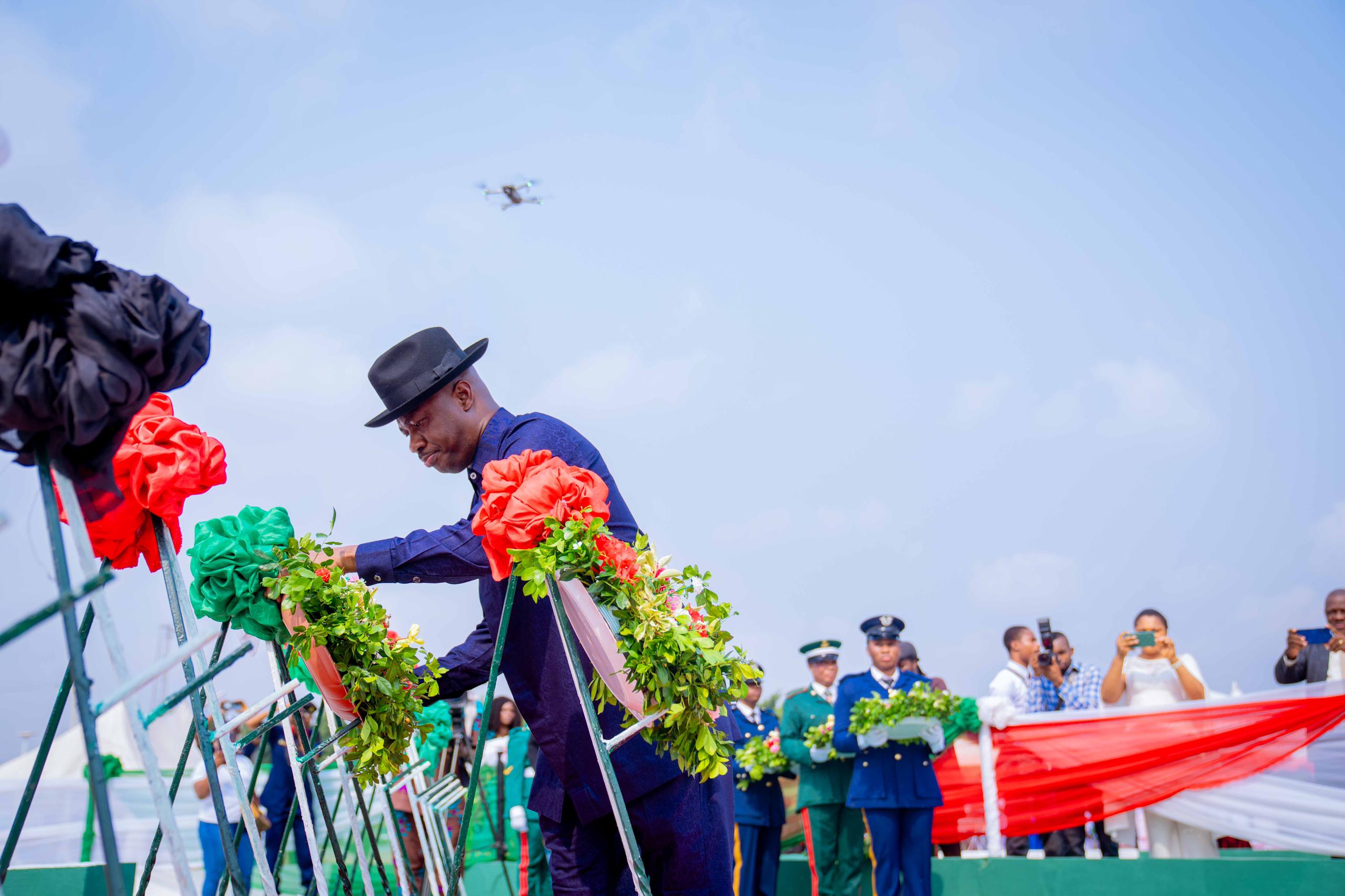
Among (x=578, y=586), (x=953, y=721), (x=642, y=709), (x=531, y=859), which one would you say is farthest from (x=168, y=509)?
(x=531, y=859)

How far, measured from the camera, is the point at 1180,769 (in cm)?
662

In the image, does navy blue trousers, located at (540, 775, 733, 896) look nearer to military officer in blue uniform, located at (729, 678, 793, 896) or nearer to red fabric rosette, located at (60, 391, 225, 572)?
red fabric rosette, located at (60, 391, 225, 572)

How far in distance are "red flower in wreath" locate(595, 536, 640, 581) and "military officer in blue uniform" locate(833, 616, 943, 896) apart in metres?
4.67

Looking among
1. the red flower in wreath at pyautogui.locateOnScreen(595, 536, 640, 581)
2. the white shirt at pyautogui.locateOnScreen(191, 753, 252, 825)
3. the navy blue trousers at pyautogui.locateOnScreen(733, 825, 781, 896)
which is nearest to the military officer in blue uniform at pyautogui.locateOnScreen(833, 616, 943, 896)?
the navy blue trousers at pyautogui.locateOnScreen(733, 825, 781, 896)

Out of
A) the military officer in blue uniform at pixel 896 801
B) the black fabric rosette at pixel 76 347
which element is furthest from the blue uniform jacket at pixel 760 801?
the black fabric rosette at pixel 76 347

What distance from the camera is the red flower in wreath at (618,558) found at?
2.89 metres

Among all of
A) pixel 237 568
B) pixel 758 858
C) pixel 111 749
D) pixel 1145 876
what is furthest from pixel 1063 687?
pixel 111 749

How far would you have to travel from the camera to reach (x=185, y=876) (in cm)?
196

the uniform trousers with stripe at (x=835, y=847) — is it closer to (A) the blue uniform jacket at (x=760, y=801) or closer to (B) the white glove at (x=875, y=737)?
(A) the blue uniform jacket at (x=760, y=801)

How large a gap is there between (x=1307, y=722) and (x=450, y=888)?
5679mm

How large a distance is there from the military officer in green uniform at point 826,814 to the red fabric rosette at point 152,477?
19.9 feet

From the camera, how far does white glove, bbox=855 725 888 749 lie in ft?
23.1

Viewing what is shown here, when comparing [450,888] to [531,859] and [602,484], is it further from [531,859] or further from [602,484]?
[531,859]

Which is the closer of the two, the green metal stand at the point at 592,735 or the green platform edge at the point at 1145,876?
the green metal stand at the point at 592,735
